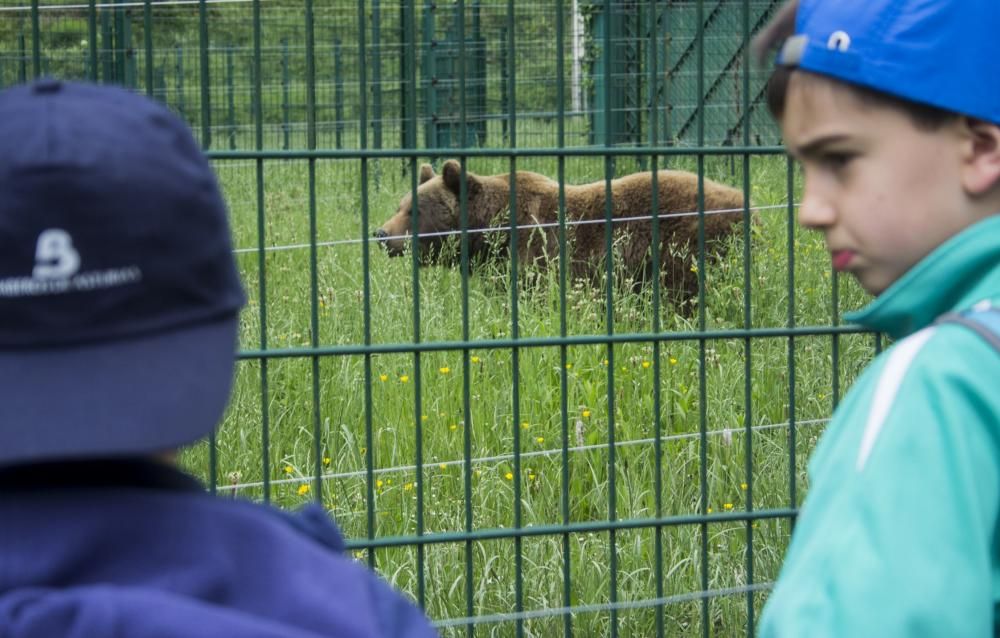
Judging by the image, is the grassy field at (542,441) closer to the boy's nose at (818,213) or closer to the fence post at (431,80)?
the fence post at (431,80)

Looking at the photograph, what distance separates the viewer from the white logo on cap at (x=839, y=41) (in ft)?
4.41

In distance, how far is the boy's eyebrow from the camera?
1364 millimetres

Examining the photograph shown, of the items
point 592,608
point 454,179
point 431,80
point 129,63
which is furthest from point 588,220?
point 592,608

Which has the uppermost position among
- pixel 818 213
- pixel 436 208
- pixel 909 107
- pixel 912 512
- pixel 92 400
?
pixel 909 107

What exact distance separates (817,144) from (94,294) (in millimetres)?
758

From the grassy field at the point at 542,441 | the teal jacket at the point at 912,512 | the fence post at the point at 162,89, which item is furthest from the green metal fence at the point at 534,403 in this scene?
the teal jacket at the point at 912,512

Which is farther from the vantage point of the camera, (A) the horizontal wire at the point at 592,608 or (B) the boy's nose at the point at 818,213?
(A) the horizontal wire at the point at 592,608

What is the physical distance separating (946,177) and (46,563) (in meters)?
0.90

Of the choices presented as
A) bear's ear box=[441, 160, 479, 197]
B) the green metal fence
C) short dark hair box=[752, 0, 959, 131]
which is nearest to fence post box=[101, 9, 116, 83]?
the green metal fence

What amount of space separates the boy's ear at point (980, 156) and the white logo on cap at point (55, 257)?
86 centimetres

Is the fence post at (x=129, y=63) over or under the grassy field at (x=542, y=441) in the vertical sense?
over

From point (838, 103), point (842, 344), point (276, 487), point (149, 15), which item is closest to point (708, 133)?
point (842, 344)

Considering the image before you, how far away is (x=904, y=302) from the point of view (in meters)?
1.35

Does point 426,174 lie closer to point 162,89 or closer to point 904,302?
point 162,89
